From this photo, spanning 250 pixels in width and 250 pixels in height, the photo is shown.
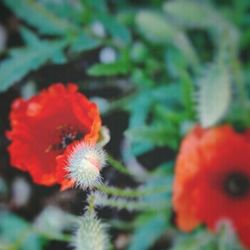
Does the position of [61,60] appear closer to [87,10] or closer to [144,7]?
[87,10]

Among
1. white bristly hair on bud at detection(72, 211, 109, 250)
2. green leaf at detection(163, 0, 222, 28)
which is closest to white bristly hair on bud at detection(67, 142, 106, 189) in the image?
white bristly hair on bud at detection(72, 211, 109, 250)

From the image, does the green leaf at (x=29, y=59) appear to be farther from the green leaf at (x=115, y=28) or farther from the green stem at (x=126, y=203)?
the green stem at (x=126, y=203)

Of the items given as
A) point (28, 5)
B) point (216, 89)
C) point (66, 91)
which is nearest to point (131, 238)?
point (216, 89)

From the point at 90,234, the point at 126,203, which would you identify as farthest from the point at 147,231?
the point at 90,234

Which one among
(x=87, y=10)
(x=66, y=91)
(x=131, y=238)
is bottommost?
(x=66, y=91)

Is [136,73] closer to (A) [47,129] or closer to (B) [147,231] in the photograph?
(B) [147,231]

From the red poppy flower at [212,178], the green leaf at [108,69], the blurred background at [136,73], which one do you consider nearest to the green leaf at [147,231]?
the blurred background at [136,73]
